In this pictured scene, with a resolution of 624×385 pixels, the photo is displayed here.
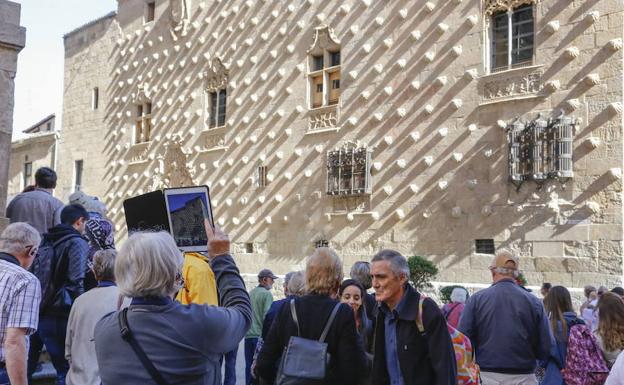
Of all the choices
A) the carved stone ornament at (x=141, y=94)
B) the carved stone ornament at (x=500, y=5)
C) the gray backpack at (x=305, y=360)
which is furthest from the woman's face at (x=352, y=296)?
the carved stone ornament at (x=141, y=94)

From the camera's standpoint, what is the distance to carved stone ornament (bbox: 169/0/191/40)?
19906 millimetres

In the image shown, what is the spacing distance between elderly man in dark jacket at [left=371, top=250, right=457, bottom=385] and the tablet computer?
0.89m

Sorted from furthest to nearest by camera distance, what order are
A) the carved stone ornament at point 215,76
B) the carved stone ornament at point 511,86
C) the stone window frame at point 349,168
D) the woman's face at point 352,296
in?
the carved stone ornament at point 215,76 < the stone window frame at point 349,168 < the carved stone ornament at point 511,86 < the woman's face at point 352,296

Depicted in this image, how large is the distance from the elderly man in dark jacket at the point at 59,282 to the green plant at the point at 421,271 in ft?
26.2

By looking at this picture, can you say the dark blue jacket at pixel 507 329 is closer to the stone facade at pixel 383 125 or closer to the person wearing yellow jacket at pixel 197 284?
the person wearing yellow jacket at pixel 197 284

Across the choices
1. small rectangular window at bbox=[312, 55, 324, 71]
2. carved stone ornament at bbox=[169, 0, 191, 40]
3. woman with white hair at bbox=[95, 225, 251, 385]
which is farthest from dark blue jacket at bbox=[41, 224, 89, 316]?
carved stone ornament at bbox=[169, 0, 191, 40]

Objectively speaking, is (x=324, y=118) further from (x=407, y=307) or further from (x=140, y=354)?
(x=140, y=354)

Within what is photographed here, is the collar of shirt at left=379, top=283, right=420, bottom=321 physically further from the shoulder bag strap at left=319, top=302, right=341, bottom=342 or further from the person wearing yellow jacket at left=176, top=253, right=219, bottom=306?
the person wearing yellow jacket at left=176, top=253, right=219, bottom=306

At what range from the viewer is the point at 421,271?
1210 cm

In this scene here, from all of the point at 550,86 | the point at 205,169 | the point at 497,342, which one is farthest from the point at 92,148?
the point at 497,342

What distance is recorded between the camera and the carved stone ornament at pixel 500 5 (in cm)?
1197

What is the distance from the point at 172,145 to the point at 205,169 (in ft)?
6.14

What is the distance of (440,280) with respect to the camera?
12.5 metres

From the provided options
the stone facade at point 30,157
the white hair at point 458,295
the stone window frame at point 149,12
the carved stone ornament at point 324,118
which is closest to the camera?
the white hair at point 458,295
